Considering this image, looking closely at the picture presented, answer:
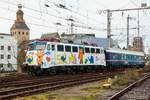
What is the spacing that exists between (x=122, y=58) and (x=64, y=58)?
21340 millimetres

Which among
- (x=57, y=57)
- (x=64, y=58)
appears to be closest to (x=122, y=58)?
(x=64, y=58)

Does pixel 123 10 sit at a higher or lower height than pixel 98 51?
higher

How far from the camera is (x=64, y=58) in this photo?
37094 millimetres

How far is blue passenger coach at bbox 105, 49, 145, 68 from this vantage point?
5174 cm

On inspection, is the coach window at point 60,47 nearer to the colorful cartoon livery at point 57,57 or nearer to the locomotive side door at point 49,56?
the colorful cartoon livery at point 57,57

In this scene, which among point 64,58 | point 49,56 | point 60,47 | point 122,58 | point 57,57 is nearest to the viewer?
point 49,56

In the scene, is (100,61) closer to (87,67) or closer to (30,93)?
(87,67)

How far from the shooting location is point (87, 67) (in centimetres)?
4406

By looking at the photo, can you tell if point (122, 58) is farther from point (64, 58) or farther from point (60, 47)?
point (60, 47)

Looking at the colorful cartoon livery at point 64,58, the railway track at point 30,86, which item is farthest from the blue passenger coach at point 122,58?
the railway track at point 30,86

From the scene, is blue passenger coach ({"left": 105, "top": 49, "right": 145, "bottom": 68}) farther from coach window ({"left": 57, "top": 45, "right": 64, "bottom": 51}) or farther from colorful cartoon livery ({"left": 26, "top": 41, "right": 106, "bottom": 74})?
coach window ({"left": 57, "top": 45, "right": 64, "bottom": 51})

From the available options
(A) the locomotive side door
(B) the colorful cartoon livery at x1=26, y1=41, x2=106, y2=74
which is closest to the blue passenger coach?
(B) the colorful cartoon livery at x1=26, y1=41, x2=106, y2=74

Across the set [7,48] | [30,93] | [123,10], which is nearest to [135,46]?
[7,48]

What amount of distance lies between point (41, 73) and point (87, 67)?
9742 millimetres
